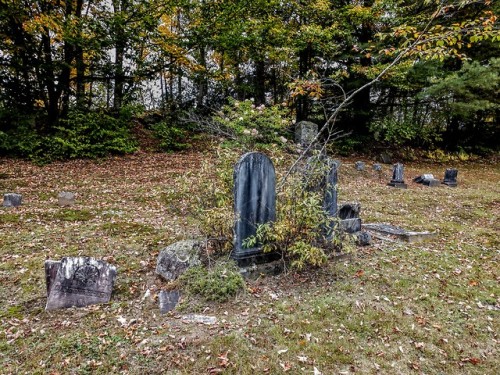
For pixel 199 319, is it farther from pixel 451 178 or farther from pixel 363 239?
pixel 451 178

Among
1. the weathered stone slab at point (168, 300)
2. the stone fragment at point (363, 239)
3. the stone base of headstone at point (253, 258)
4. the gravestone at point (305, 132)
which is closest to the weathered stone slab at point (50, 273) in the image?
the weathered stone slab at point (168, 300)

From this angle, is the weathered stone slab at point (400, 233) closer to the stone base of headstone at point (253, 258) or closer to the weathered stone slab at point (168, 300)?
the stone base of headstone at point (253, 258)

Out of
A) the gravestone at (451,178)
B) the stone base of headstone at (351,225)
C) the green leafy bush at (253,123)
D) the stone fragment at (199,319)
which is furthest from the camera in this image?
the gravestone at (451,178)

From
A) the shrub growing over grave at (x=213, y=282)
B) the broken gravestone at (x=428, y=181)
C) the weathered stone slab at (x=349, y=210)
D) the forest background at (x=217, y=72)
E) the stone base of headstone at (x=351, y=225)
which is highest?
the forest background at (x=217, y=72)

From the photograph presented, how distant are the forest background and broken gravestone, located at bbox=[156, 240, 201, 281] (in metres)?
6.20

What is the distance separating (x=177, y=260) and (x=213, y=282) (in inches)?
31.5

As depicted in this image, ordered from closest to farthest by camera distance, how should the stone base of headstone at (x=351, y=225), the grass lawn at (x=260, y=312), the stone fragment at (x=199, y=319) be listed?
1. the grass lawn at (x=260, y=312)
2. the stone fragment at (x=199, y=319)
3. the stone base of headstone at (x=351, y=225)

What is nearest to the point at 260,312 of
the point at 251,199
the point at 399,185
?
the point at 251,199

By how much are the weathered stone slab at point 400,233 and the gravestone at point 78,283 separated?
5822 mm

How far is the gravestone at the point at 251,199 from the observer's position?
4.96 meters

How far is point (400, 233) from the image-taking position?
7.21 m

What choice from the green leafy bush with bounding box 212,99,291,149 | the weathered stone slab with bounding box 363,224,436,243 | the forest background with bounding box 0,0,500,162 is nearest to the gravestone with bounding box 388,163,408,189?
the forest background with bounding box 0,0,500,162

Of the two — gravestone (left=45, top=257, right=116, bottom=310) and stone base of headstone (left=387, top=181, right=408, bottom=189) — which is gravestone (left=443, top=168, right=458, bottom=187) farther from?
gravestone (left=45, top=257, right=116, bottom=310)

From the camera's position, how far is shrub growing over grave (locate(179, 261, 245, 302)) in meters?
→ 4.42
